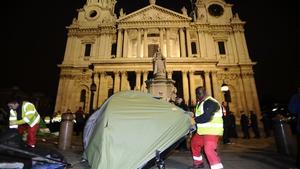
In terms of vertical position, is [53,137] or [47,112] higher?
[47,112]

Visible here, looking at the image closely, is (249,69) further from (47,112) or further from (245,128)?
(47,112)

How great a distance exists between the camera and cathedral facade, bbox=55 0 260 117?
26.3 m

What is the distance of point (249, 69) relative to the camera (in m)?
29.0

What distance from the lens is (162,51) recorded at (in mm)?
29938

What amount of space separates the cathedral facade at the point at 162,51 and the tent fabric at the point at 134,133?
21.1 m

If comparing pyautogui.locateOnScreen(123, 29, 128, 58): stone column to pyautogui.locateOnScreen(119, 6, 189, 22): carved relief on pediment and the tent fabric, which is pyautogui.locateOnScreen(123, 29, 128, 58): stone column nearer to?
pyautogui.locateOnScreen(119, 6, 189, 22): carved relief on pediment

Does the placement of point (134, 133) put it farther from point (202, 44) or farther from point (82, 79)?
point (202, 44)

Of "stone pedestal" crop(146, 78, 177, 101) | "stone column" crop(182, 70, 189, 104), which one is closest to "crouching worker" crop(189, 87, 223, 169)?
"stone pedestal" crop(146, 78, 177, 101)

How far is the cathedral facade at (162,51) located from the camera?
1037 inches

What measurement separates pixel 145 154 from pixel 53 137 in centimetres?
932

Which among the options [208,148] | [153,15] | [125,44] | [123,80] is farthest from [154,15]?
[208,148]

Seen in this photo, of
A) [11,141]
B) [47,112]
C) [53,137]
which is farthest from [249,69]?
[47,112]

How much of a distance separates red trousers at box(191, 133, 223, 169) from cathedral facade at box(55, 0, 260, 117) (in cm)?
2082

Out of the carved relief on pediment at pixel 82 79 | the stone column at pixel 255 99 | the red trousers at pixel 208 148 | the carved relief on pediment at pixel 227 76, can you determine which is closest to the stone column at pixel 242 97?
the carved relief on pediment at pixel 227 76
